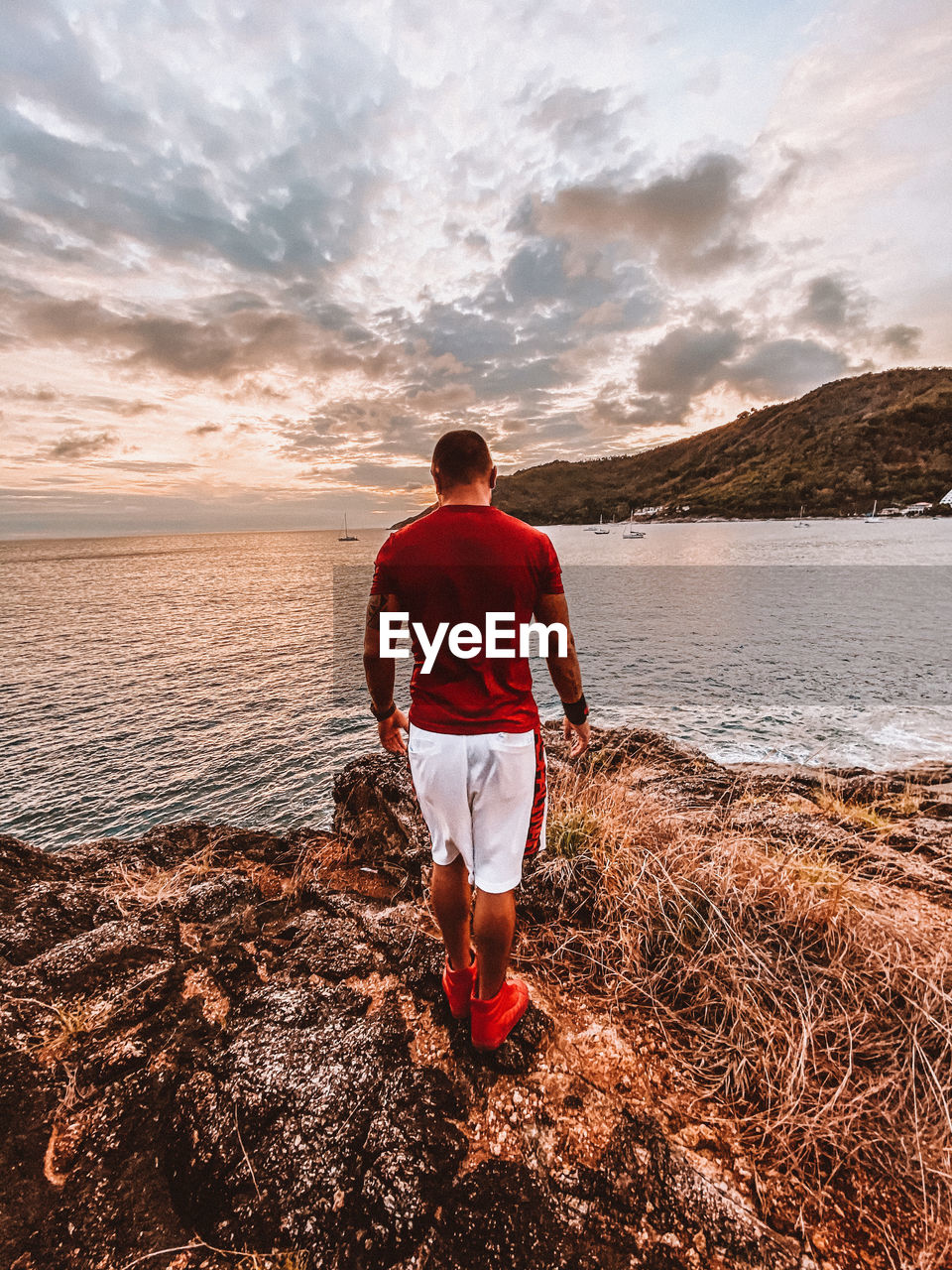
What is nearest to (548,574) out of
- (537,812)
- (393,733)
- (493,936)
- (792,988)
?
(537,812)

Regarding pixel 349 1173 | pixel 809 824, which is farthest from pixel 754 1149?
pixel 809 824

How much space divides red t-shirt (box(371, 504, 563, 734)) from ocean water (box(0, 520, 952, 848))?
920 cm

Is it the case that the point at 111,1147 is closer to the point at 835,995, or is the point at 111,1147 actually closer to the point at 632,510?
the point at 835,995

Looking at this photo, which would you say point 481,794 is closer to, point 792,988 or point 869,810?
point 792,988

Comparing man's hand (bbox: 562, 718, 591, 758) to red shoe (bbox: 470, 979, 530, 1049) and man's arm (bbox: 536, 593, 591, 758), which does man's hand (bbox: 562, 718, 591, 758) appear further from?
red shoe (bbox: 470, 979, 530, 1049)

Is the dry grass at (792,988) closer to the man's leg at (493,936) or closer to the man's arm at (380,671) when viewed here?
the man's leg at (493,936)

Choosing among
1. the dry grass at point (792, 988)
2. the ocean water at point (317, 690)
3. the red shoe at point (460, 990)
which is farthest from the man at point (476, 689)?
the ocean water at point (317, 690)

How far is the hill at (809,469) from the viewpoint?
12219 centimetres

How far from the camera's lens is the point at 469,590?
214 centimetres

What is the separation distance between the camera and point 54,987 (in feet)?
8.86

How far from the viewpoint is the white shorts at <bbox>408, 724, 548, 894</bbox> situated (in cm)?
219

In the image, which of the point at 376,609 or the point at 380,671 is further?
the point at 380,671

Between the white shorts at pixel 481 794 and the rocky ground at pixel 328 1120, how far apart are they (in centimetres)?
100

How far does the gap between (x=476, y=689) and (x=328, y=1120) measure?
6.40 feet
